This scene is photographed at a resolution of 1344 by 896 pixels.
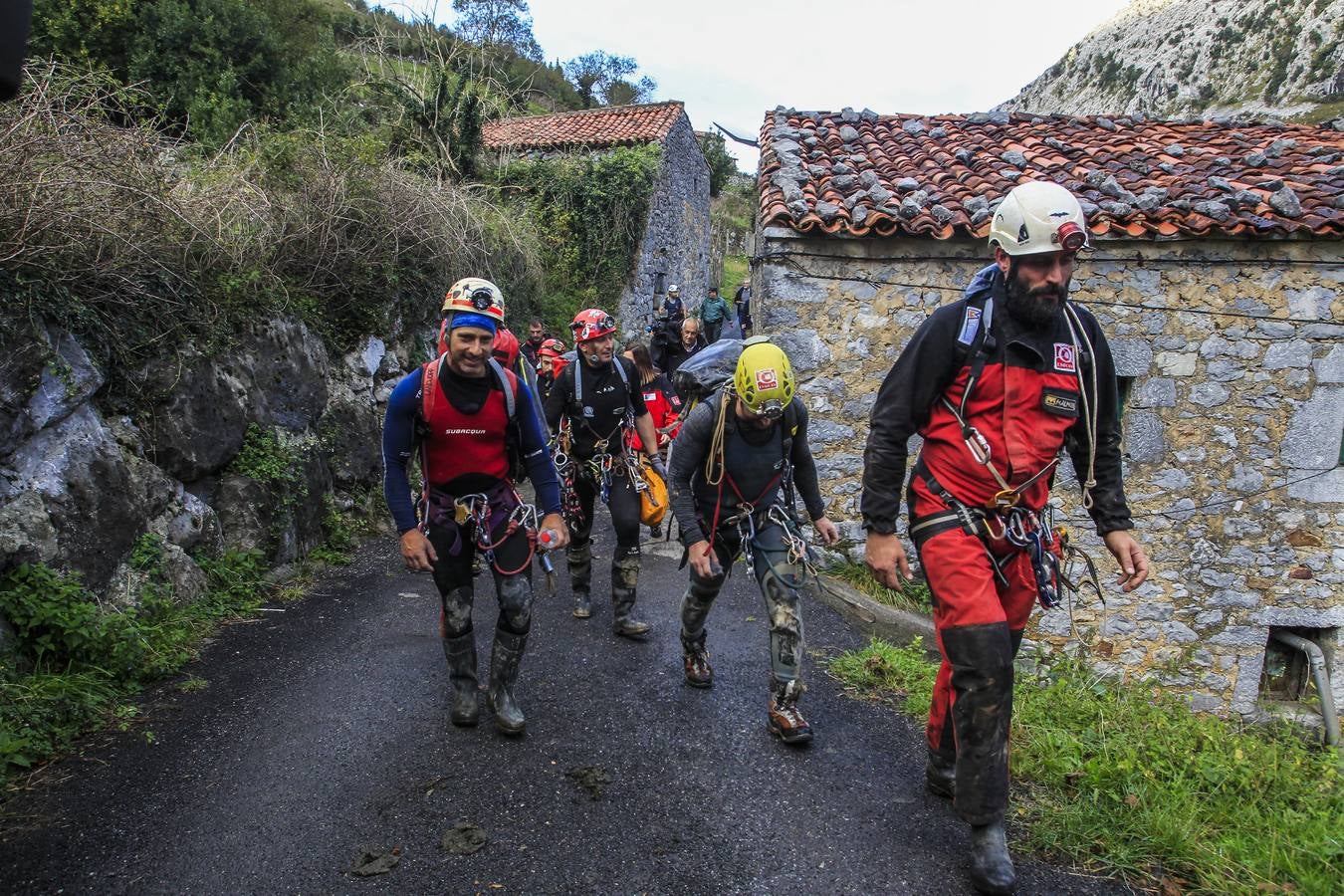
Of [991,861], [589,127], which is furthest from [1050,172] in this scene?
[589,127]

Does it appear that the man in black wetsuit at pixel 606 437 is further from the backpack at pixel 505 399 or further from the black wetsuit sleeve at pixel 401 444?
the black wetsuit sleeve at pixel 401 444

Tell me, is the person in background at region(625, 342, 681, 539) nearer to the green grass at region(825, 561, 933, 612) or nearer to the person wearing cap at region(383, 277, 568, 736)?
the green grass at region(825, 561, 933, 612)

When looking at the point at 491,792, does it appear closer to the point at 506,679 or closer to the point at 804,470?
the point at 506,679

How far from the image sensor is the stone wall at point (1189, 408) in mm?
7098

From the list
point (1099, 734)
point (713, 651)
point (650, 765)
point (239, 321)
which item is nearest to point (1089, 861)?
point (1099, 734)

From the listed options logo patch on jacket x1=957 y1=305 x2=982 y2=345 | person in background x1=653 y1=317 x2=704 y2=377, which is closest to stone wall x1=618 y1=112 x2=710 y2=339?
person in background x1=653 y1=317 x2=704 y2=377

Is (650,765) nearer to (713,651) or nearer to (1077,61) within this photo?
(713,651)

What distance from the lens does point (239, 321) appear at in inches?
239

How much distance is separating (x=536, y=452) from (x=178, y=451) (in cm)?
307

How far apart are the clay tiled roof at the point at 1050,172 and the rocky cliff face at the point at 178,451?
4467 mm

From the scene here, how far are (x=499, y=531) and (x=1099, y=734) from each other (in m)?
3.07

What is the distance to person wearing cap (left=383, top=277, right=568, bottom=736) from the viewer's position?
11.2 ft

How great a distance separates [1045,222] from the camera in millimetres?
2746

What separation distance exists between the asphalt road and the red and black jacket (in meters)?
1.29
